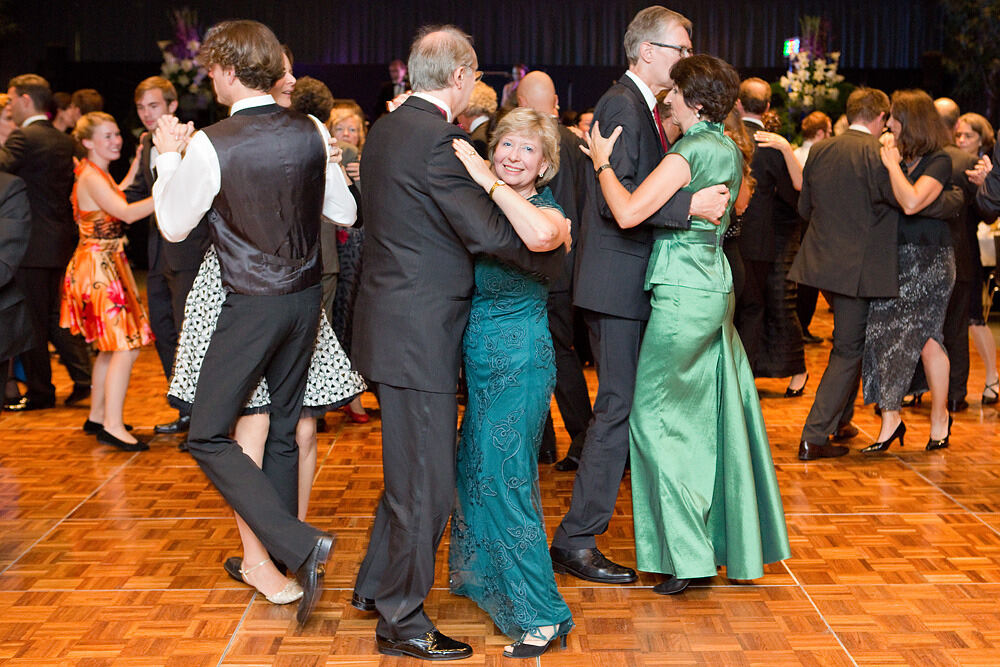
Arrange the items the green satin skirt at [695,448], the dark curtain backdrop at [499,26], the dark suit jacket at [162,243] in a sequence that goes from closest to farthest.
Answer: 1. the green satin skirt at [695,448]
2. the dark suit jacket at [162,243]
3. the dark curtain backdrop at [499,26]

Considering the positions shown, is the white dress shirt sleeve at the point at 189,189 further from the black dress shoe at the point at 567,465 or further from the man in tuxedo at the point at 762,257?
the man in tuxedo at the point at 762,257

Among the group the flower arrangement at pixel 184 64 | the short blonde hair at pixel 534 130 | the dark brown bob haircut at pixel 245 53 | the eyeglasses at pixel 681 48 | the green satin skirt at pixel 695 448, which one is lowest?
the green satin skirt at pixel 695 448

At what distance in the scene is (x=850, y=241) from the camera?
15.2 ft

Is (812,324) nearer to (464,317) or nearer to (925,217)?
(925,217)

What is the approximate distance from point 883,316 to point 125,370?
3361mm

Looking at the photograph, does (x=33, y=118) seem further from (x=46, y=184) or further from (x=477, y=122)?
(x=477, y=122)

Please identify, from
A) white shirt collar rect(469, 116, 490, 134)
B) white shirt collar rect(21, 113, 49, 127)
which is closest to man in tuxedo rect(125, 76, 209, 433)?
white shirt collar rect(21, 113, 49, 127)

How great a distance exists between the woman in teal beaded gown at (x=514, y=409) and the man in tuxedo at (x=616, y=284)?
53cm

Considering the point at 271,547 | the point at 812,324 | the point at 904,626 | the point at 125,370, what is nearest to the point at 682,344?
the point at 904,626

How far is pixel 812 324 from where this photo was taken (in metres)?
8.63

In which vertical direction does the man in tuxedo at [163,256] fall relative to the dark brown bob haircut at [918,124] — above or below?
below

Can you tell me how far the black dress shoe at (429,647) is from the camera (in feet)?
9.04

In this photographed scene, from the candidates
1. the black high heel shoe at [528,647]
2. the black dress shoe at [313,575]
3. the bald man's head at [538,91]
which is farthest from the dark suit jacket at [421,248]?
the bald man's head at [538,91]

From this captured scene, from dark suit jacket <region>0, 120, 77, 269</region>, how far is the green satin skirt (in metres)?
3.74
